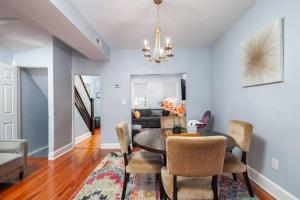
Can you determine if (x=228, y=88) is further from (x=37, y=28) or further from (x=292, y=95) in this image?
(x=37, y=28)

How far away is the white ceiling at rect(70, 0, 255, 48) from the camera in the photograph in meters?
2.42

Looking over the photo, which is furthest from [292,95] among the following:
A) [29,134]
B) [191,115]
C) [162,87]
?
[162,87]

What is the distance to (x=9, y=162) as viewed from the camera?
242 cm

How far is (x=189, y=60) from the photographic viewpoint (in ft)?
14.6

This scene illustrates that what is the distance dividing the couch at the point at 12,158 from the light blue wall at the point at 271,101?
338 cm

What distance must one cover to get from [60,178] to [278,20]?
3523 millimetres

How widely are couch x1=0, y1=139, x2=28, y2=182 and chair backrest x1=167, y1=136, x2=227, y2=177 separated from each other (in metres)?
2.29

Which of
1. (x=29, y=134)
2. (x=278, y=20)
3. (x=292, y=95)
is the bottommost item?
(x=29, y=134)

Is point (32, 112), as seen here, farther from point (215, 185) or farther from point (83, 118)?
point (215, 185)

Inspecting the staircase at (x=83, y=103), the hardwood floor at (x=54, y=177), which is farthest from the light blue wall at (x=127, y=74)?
the staircase at (x=83, y=103)

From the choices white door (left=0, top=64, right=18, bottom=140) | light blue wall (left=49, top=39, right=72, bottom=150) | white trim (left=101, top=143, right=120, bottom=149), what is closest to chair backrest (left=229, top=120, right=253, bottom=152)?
white trim (left=101, top=143, right=120, bottom=149)

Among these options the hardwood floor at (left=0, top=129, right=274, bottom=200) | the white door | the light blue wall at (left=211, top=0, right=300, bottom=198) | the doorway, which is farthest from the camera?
the doorway

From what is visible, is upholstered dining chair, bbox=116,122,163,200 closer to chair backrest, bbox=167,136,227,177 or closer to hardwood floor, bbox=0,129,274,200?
chair backrest, bbox=167,136,227,177

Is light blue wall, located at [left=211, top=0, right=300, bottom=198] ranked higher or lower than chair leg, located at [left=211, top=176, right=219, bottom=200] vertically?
higher
